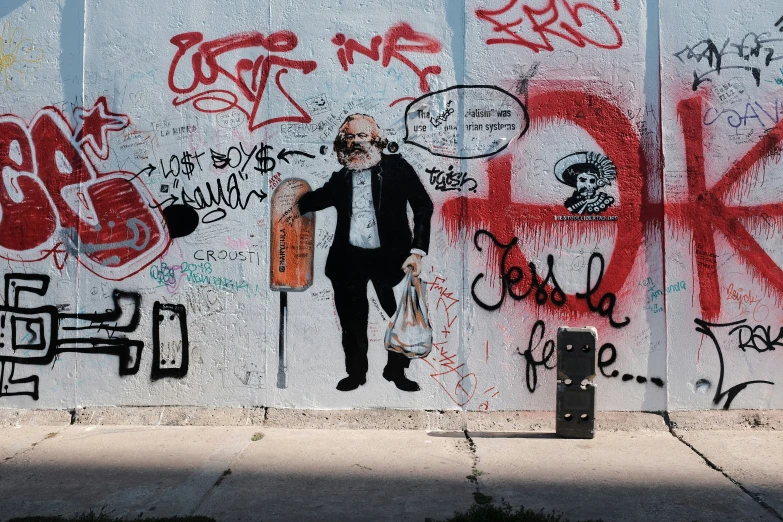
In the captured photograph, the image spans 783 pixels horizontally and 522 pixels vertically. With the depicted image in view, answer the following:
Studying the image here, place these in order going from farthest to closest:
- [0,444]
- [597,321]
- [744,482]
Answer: [597,321] < [0,444] < [744,482]

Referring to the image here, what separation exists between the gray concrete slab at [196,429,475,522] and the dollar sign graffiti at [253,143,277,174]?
7.54 ft

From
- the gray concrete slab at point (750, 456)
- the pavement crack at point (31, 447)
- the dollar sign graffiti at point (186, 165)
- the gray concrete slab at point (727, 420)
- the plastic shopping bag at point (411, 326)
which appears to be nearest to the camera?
the gray concrete slab at point (750, 456)

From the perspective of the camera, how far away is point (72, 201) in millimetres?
6910

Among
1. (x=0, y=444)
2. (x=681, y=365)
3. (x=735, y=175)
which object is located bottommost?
(x=0, y=444)

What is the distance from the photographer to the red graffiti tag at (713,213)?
6.63 metres

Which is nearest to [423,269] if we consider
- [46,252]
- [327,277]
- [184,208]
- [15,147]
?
[327,277]

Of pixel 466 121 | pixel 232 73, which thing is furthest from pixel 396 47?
pixel 232 73

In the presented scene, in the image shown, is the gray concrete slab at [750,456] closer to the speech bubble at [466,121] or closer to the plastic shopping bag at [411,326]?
the plastic shopping bag at [411,326]

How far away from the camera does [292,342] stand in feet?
22.2

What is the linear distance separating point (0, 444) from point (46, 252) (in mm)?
1727

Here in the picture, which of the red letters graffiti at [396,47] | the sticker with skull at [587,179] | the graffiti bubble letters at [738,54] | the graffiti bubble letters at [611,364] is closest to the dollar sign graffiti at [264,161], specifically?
the red letters graffiti at [396,47]

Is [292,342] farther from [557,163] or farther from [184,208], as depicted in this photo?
[557,163]

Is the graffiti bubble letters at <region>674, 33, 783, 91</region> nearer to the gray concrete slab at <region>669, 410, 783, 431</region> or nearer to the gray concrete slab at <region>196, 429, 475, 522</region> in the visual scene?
the gray concrete slab at <region>669, 410, 783, 431</region>

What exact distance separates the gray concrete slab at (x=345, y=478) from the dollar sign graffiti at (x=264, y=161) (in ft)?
7.54
